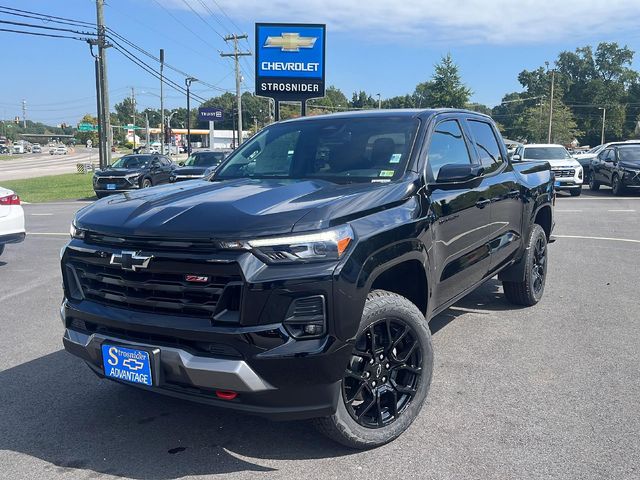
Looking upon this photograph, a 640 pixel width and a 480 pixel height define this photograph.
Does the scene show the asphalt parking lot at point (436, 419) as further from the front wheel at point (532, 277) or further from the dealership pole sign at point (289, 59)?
the dealership pole sign at point (289, 59)

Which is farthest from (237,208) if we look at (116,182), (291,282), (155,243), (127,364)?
(116,182)

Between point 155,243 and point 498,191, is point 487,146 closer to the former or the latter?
point 498,191

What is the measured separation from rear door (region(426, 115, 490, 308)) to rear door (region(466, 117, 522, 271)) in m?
0.16

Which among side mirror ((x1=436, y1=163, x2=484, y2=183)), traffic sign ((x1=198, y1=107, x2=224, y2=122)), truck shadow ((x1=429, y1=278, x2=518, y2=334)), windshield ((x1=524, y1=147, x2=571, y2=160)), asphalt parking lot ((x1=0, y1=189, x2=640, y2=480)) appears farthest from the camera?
traffic sign ((x1=198, y1=107, x2=224, y2=122))

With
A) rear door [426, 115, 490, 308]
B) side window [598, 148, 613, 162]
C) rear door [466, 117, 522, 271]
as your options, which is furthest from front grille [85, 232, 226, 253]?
side window [598, 148, 613, 162]

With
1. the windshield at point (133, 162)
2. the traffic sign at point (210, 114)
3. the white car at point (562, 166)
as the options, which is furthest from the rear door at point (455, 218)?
the traffic sign at point (210, 114)

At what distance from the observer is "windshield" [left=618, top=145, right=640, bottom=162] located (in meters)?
19.8

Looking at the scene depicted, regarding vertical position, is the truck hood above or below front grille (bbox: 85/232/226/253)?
above

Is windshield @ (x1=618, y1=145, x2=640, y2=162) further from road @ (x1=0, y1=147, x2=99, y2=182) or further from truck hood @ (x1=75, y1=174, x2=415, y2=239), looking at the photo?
road @ (x1=0, y1=147, x2=99, y2=182)

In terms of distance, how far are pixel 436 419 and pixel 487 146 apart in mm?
2741

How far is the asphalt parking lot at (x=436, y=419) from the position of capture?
3314 millimetres

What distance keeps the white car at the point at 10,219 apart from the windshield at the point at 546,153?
55.1 ft

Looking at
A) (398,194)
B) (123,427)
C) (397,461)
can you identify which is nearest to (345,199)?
(398,194)

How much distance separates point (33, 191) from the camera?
2741cm
